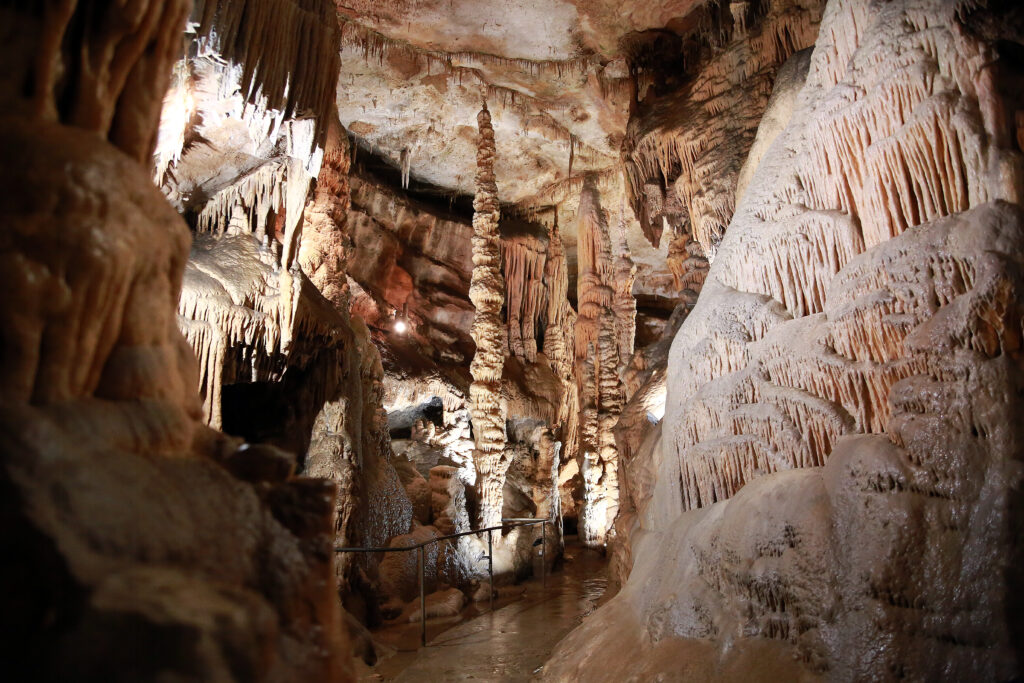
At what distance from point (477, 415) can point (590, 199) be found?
5.11 meters

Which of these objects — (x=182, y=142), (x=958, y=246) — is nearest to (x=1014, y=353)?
(x=958, y=246)

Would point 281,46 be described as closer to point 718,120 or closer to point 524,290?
point 718,120

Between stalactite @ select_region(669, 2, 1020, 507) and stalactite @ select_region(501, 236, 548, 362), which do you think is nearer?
stalactite @ select_region(669, 2, 1020, 507)

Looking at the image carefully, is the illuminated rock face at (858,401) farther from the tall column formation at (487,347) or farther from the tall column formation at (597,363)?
the tall column formation at (597,363)

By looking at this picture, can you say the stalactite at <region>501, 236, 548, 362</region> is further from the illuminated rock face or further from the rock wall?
the rock wall

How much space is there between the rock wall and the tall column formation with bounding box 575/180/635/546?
11.1 meters

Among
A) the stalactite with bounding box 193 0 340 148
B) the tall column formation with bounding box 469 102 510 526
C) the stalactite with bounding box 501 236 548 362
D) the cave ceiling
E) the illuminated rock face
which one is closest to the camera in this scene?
the illuminated rock face

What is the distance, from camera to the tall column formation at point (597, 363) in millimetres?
12961

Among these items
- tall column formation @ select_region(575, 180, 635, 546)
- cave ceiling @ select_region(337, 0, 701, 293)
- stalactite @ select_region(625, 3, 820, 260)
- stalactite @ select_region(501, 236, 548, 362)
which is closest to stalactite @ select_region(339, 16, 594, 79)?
cave ceiling @ select_region(337, 0, 701, 293)

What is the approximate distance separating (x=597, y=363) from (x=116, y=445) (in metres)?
12.2

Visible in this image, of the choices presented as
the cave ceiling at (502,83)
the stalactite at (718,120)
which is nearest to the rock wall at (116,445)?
the stalactite at (718,120)

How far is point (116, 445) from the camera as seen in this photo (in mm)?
1668

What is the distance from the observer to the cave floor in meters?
5.15

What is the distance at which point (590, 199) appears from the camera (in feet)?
42.9
